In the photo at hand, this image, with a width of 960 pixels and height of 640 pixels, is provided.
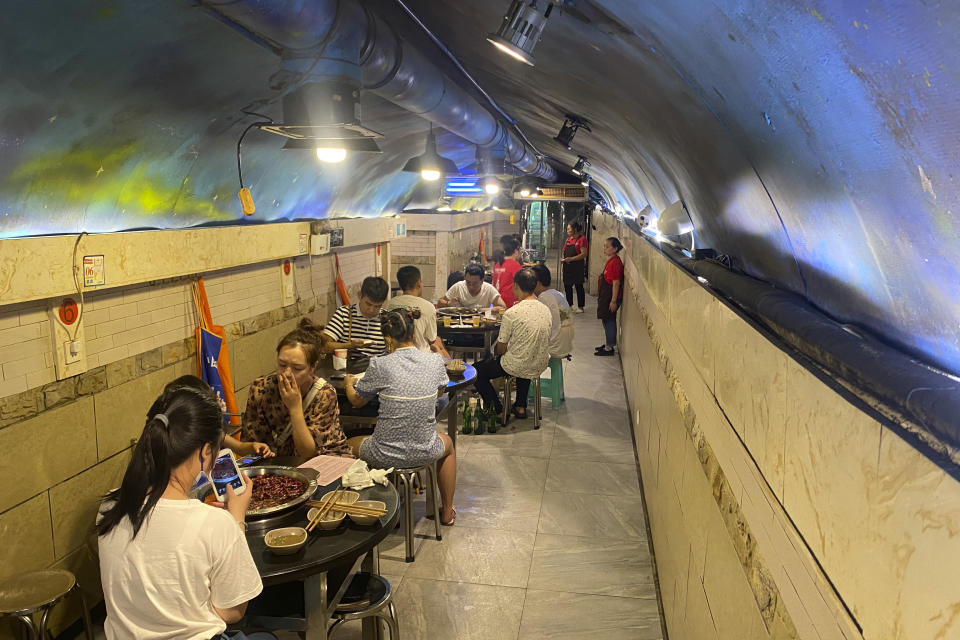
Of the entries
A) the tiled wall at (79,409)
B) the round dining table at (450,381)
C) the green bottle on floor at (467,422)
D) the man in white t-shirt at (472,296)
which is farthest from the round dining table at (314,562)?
the man in white t-shirt at (472,296)

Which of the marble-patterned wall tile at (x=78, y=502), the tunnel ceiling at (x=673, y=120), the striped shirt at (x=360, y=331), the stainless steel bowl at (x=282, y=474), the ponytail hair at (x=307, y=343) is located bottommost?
the marble-patterned wall tile at (x=78, y=502)

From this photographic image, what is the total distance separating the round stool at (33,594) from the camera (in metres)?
3.13

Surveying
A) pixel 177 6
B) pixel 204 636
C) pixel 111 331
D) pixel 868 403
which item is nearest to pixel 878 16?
pixel 868 403

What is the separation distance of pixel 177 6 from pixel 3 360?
1.87m

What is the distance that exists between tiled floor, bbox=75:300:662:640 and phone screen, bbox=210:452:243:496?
1212 mm

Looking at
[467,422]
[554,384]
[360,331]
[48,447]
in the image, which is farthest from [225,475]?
[554,384]

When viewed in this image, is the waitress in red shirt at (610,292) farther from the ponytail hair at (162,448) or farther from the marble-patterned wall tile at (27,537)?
the ponytail hair at (162,448)

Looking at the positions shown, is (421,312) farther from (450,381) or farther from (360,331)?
(450,381)

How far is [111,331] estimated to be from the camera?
4.20 m

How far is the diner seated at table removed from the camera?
23.5 ft

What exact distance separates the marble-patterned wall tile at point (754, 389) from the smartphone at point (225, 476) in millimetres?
2022

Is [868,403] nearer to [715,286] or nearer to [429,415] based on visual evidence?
[715,286]

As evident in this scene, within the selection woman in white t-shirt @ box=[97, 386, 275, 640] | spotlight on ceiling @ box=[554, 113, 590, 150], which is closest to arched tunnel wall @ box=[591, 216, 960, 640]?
woman in white t-shirt @ box=[97, 386, 275, 640]

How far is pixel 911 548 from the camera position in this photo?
40.8 inches
